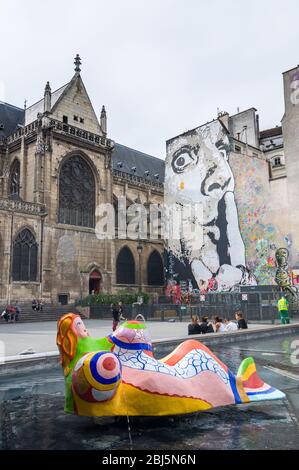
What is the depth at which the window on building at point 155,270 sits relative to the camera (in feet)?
143

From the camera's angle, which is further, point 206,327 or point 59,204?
point 59,204

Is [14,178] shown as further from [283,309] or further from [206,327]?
[206,327]

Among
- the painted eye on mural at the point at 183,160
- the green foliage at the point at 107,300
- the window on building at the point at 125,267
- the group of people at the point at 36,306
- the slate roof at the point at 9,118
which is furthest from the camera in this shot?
the window on building at the point at 125,267

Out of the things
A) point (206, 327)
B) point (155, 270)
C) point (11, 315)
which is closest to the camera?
point (206, 327)

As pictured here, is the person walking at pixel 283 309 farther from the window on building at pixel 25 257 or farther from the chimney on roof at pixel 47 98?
the chimney on roof at pixel 47 98

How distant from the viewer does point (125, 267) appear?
1601 inches

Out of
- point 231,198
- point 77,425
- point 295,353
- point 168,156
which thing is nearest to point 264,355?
point 295,353

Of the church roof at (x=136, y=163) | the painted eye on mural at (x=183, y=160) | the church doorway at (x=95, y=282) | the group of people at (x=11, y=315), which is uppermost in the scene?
the church roof at (x=136, y=163)

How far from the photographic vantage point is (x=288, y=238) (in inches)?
1248

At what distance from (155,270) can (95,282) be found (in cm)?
985

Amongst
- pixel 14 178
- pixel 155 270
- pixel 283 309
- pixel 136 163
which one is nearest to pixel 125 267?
pixel 155 270

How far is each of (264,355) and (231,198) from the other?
26278 mm

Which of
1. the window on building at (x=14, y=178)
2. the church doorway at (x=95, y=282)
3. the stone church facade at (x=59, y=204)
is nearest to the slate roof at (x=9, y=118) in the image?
the stone church facade at (x=59, y=204)

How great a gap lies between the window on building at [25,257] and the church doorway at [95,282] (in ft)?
21.2
